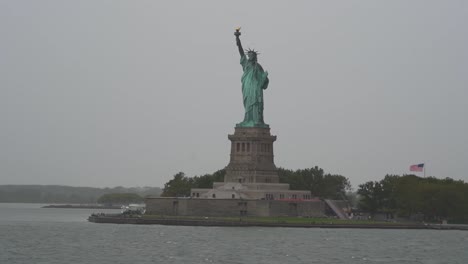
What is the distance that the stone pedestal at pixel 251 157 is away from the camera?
119m

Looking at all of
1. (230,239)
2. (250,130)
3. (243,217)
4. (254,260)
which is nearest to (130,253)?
(254,260)

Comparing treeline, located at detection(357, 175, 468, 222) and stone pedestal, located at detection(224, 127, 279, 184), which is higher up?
stone pedestal, located at detection(224, 127, 279, 184)

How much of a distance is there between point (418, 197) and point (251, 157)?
1980 centimetres

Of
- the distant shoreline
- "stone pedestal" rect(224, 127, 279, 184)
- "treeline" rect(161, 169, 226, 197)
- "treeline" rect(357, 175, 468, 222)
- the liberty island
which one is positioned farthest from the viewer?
"treeline" rect(161, 169, 226, 197)

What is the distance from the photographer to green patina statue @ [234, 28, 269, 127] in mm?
122375

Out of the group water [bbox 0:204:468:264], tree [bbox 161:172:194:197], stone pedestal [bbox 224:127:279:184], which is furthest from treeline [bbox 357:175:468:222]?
tree [bbox 161:172:194:197]

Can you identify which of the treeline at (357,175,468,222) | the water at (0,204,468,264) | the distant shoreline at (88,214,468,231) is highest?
the treeline at (357,175,468,222)

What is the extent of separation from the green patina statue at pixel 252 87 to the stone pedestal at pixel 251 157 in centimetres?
169

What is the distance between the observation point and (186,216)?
115 metres

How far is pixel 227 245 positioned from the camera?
81.6 metres

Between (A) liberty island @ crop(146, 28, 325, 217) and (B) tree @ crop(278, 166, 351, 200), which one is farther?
(B) tree @ crop(278, 166, 351, 200)

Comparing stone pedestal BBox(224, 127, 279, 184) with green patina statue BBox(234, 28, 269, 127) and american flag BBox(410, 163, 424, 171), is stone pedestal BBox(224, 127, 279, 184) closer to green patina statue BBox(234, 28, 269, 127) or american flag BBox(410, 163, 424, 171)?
green patina statue BBox(234, 28, 269, 127)

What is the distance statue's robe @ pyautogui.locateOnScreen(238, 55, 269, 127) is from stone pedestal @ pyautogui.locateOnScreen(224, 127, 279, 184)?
1798mm

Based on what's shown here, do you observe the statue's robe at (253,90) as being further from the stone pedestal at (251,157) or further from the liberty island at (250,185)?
the stone pedestal at (251,157)
